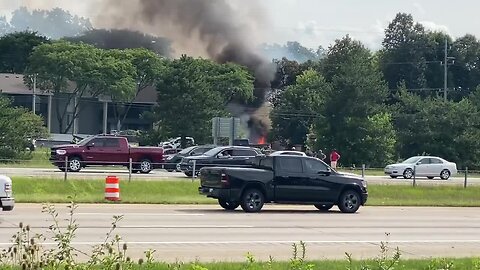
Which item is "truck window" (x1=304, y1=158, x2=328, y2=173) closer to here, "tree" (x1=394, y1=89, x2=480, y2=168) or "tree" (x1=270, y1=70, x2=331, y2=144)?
"tree" (x1=394, y1=89, x2=480, y2=168)

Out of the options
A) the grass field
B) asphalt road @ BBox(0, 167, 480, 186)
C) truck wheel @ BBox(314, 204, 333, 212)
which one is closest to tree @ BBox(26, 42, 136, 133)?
asphalt road @ BBox(0, 167, 480, 186)

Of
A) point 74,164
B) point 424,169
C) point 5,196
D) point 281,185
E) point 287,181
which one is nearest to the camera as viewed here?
point 5,196

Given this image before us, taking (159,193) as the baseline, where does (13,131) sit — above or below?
above

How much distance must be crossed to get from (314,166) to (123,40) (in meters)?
73.0

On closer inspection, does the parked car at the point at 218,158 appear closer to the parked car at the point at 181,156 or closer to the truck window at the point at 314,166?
the parked car at the point at 181,156

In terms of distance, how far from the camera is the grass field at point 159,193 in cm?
3003

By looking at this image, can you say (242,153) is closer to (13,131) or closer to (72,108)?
(13,131)

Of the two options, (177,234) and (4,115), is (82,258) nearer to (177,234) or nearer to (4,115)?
Result: (177,234)

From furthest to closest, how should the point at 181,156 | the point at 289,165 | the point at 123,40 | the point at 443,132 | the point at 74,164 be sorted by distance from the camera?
the point at 123,40, the point at 443,132, the point at 181,156, the point at 74,164, the point at 289,165

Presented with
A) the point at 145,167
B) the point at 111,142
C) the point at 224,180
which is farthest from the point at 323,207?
the point at 111,142

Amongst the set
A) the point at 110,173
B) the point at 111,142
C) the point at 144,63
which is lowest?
the point at 110,173

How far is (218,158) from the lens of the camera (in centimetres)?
4206

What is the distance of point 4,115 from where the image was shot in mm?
54500

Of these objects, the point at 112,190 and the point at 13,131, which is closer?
the point at 112,190
